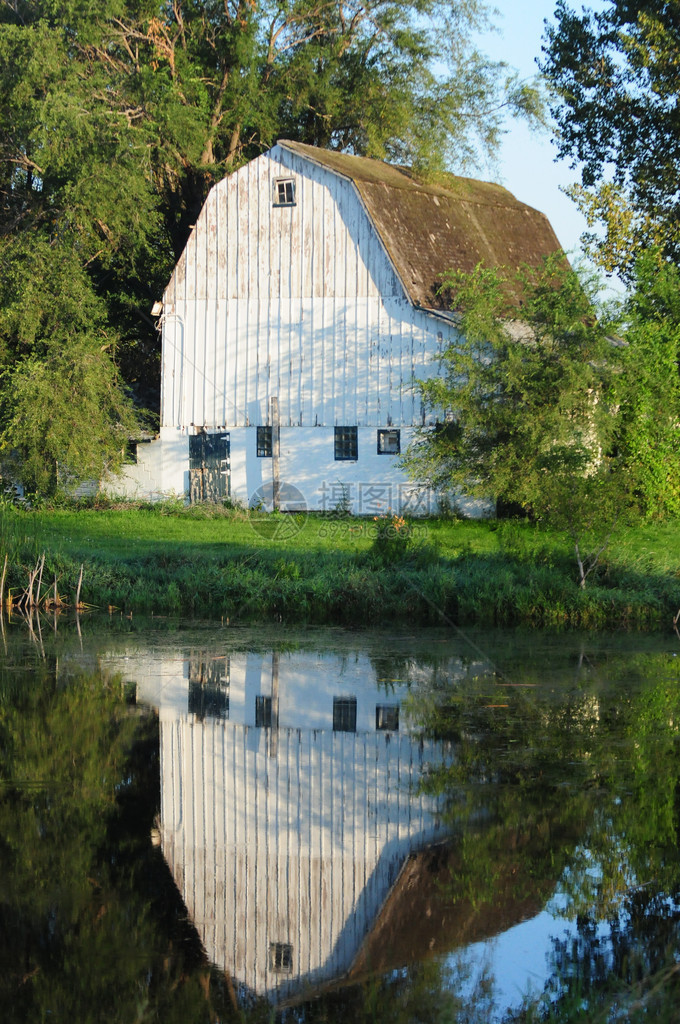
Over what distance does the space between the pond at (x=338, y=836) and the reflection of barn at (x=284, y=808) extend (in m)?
0.03

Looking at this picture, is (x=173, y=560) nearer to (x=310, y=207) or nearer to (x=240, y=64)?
(x=310, y=207)

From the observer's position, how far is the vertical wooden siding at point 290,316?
2820cm

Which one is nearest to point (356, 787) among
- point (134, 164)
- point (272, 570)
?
point (272, 570)

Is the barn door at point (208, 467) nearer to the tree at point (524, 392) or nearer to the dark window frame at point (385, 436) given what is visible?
the dark window frame at point (385, 436)

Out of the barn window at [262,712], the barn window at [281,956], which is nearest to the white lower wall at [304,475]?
the barn window at [262,712]

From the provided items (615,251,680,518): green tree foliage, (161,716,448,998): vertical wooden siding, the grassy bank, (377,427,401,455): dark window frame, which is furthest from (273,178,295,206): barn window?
(161,716,448,998): vertical wooden siding

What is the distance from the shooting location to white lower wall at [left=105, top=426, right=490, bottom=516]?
27.8 metres

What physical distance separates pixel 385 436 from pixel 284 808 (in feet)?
62.2

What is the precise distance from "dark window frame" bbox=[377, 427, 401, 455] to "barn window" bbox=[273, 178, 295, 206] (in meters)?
5.84

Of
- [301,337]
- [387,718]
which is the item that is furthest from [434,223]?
[387,718]

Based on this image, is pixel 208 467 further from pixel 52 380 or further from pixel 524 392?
pixel 524 392

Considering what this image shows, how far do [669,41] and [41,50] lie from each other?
15203mm

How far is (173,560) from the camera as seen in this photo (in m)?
20.1

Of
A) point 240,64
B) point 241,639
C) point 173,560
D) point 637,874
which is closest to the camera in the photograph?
point 637,874
